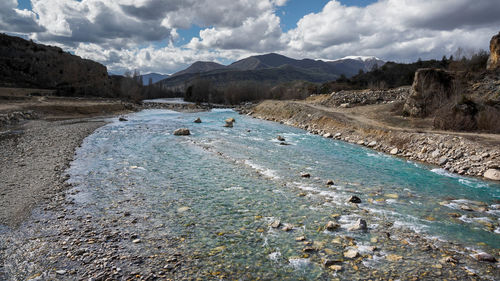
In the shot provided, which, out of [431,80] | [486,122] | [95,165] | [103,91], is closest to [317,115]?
[431,80]

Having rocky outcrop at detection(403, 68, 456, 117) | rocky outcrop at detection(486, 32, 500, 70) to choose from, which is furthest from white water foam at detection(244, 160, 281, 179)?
rocky outcrop at detection(486, 32, 500, 70)

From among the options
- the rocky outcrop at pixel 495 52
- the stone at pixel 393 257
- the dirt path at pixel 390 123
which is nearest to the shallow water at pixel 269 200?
the stone at pixel 393 257

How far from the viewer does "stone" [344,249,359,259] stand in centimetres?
629

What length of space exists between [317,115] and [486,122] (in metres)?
15.6

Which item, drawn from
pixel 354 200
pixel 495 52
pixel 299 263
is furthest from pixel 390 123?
pixel 299 263

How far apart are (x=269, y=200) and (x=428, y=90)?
23.6m

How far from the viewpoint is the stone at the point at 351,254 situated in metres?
6.29

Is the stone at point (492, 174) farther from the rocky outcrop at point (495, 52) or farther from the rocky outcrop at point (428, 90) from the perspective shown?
the rocky outcrop at point (495, 52)

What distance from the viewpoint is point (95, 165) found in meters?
13.9

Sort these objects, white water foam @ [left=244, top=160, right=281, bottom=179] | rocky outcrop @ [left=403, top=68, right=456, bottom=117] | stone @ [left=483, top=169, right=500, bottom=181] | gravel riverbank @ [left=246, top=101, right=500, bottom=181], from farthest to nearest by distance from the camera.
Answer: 1. rocky outcrop @ [left=403, top=68, right=456, bottom=117]
2. gravel riverbank @ [left=246, top=101, right=500, bottom=181]
3. stone @ [left=483, top=169, right=500, bottom=181]
4. white water foam @ [left=244, top=160, right=281, bottom=179]

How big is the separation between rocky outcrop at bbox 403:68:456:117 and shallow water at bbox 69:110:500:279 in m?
11.7

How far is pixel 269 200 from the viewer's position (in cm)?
977

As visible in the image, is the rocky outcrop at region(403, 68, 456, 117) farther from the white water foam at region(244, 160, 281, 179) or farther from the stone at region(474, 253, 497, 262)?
the stone at region(474, 253, 497, 262)

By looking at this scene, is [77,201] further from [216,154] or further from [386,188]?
[386,188]
